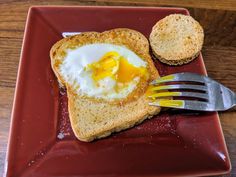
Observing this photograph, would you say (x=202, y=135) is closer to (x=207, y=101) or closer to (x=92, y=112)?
(x=207, y=101)

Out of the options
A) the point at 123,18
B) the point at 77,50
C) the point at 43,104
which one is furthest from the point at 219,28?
the point at 43,104

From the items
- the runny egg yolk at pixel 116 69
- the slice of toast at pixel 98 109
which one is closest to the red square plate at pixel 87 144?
the slice of toast at pixel 98 109

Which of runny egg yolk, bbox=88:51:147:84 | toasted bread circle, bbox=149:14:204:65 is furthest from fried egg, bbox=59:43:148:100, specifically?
toasted bread circle, bbox=149:14:204:65

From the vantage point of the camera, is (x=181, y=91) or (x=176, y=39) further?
(x=176, y=39)

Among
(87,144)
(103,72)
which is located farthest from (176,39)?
(87,144)

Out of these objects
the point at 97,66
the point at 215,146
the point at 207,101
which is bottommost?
the point at 215,146

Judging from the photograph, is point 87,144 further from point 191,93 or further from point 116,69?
point 191,93
